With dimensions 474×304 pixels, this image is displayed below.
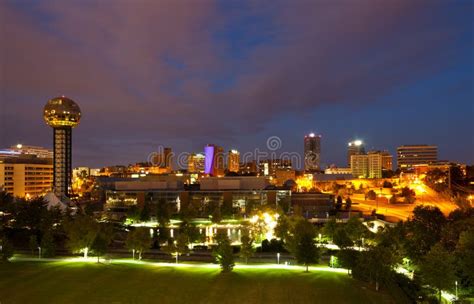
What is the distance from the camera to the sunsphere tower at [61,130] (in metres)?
88.6

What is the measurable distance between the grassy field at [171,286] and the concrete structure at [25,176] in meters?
80.8

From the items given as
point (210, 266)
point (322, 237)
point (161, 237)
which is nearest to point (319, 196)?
point (322, 237)

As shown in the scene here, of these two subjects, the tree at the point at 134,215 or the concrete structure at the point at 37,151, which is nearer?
the tree at the point at 134,215

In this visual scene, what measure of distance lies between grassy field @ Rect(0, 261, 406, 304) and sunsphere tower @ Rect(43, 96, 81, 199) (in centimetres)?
6133

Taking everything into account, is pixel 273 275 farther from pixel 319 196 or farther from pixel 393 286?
pixel 319 196

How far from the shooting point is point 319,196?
71.6 meters

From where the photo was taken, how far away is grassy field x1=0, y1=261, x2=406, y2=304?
85.0 ft

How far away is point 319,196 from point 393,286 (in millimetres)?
43552

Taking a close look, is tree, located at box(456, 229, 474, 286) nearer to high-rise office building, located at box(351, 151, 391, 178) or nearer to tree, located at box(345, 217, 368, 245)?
tree, located at box(345, 217, 368, 245)

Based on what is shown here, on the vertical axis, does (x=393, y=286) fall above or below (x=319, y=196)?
below

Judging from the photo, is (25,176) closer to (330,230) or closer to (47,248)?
(47,248)

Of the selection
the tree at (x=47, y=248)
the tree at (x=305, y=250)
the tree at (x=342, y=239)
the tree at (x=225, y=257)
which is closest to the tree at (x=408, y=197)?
the tree at (x=342, y=239)

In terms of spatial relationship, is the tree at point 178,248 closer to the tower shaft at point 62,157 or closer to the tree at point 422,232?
the tree at point 422,232

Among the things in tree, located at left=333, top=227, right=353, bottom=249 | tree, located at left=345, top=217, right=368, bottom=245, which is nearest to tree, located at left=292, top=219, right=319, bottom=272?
tree, located at left=333, top=227, right=353, bottom=249
